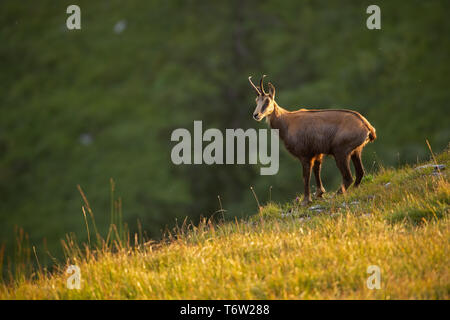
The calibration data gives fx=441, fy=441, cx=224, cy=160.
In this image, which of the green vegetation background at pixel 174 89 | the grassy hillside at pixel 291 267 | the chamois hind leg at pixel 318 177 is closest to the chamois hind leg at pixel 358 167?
the chamois hind leg at pixel 318 177

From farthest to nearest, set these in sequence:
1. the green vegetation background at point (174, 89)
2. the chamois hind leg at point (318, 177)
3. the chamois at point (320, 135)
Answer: the green vegetation background at point (174, 89) < the chamois hind leg at point (318, 177) < the chamois at point (320, 135)

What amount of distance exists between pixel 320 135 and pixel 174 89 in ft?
142

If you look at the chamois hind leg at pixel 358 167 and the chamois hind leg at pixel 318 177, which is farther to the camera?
the chamois hind leg at pixel 318 177

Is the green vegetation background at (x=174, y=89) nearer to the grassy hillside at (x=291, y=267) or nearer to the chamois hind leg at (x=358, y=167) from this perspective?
the chamois hind leg at (x=358, y=167)

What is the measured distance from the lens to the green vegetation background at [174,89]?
42.4 metres

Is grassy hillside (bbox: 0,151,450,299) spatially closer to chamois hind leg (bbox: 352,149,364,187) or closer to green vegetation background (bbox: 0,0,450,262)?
chamois hind leg (bbox: 352,149,364,187)

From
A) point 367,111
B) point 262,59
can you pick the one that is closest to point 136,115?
point 262,59

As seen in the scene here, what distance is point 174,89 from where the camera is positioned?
52.8 m

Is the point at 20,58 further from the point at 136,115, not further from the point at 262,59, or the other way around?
the point at 262,59

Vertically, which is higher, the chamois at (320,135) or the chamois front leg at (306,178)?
the chamois at (320,135)

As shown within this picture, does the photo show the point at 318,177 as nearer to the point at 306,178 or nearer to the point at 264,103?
the point at 306,178

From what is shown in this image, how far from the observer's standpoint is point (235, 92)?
171 feet

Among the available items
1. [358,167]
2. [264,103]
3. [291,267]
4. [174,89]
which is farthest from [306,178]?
[174,89]

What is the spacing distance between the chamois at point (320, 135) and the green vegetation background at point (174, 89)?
2673 cm
